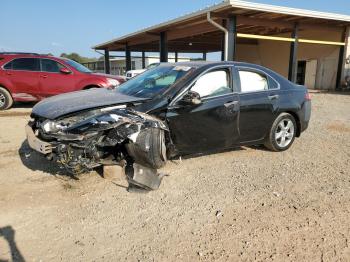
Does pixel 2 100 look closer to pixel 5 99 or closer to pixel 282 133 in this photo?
pixel 5 99

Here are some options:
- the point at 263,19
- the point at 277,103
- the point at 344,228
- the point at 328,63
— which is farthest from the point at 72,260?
the point at 328,63

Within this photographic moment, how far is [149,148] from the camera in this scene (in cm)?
398

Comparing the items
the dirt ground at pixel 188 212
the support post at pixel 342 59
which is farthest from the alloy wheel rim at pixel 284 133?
the support post at pixel 342 59

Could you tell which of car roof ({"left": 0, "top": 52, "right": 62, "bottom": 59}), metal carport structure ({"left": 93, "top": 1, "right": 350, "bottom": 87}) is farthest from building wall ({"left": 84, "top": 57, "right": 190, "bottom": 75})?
car roof ({"left": 0, "top": 52, "right": 62, "bottom": 59})

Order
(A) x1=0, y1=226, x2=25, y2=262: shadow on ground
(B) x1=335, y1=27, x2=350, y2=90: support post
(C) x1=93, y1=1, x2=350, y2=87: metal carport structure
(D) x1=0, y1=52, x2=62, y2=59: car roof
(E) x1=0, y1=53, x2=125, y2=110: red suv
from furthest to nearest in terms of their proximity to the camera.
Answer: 1. (B) x1=335, y1=27, x2=350, y2=90: support post
2. (C) x1=93, y1=1, x2=350, y2=87: metal carport structure
3. (D) x1=0, y1=52, x2=62, y2=59: car roof
4. (E) x1=0, y1=53, x2=125, y2=110: red suv
5. (A) x1=0, y1=226, x2=25, y2=262: shadow on ground

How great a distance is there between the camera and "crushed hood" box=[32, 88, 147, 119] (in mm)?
3959

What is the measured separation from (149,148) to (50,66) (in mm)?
7336

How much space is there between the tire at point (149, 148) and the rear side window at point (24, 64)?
7.33 metres

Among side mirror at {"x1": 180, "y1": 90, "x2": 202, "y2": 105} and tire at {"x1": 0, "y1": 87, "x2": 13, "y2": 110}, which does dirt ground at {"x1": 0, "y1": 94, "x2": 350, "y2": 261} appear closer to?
side mirror at {"x1": 180, "y1": 90, "x2": 202, "y2": 105}

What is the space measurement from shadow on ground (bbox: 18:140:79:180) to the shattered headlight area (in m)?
0.59

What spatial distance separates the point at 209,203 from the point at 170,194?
1.65ft

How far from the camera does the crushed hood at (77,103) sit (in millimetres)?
3959

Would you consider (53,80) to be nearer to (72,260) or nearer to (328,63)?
(72,260)

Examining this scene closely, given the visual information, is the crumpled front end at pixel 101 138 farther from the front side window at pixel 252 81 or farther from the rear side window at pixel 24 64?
the rear side window at pixel 24 64
